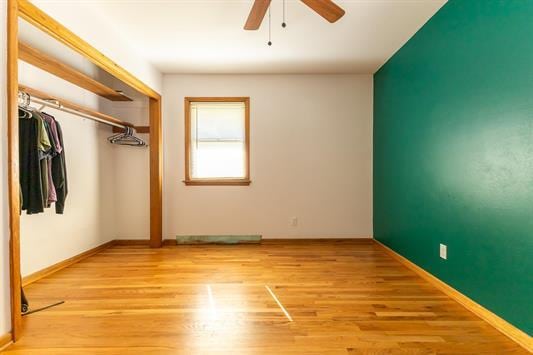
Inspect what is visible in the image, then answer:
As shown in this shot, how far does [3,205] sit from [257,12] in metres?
2.02

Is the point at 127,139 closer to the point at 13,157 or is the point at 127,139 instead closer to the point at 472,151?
the point at 13,157

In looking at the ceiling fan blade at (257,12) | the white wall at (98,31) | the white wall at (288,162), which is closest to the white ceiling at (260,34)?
the white wall at (98,31)

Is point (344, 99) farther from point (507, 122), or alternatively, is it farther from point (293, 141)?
point (507, 122)

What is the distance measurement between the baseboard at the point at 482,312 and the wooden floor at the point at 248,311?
0.05m

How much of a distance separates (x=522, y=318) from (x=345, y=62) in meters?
3.12

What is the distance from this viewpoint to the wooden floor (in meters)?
Answer: 1.78

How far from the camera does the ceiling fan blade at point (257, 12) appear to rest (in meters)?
1.99

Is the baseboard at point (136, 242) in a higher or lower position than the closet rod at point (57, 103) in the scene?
lower

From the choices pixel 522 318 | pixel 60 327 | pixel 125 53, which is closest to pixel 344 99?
pixel 125 53

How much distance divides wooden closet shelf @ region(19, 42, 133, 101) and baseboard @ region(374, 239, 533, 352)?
3880mm

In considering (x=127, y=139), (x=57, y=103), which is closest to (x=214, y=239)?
(x=127, y=139)

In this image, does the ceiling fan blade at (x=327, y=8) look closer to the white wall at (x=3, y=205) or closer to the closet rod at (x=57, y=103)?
the white wall at (x=3, y=205)

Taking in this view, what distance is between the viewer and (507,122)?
6.15 feet

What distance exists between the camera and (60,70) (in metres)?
2.88
